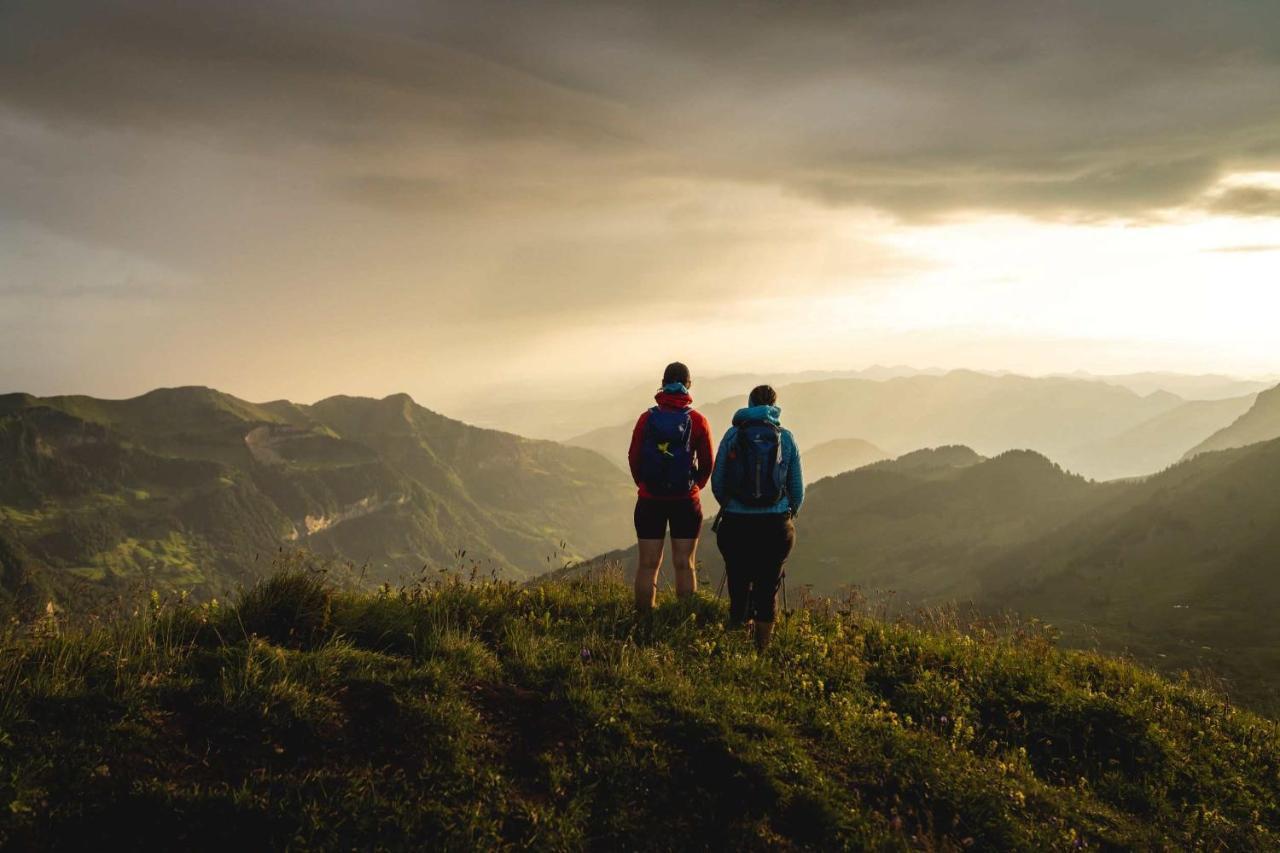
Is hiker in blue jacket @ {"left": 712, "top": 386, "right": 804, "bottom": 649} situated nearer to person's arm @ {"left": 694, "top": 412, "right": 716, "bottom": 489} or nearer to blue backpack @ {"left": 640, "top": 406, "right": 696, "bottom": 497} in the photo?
person's arm @ {"left": 694, "top": 412, "right": 716, "bottom": 489}

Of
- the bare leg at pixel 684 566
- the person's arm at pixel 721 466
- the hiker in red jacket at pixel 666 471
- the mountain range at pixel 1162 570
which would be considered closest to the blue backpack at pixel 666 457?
the hiker in red jacket at pixel 666 471

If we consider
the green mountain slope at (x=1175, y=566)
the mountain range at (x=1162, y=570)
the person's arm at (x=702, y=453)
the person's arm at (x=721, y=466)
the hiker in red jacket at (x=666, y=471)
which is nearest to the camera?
the person's arm at (x=721, y=466)

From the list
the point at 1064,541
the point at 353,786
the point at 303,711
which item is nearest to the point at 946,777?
the point at 353,786

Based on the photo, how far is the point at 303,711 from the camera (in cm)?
516

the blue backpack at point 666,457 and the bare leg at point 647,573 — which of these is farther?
the blue backpack at point 666,457

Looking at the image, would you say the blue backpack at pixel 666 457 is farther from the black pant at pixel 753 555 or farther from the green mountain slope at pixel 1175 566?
the green mountain slope at pixel 1175 566

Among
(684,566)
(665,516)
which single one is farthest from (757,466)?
(684,566)

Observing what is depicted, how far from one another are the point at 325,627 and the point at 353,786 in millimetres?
2490

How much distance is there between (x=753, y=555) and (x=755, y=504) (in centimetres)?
64

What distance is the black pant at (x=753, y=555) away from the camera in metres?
8.22

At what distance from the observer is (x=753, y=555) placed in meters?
8.39

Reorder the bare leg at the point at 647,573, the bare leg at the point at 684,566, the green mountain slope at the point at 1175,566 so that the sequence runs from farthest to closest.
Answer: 1. the green mountain slope at the point at 1175,566
2. the bare leg at the point at 684,566
3. the bare leg at the point at 647,573

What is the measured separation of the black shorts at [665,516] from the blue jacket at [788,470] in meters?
0.46

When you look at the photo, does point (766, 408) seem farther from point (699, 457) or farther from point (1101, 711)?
point (1101, 711)
